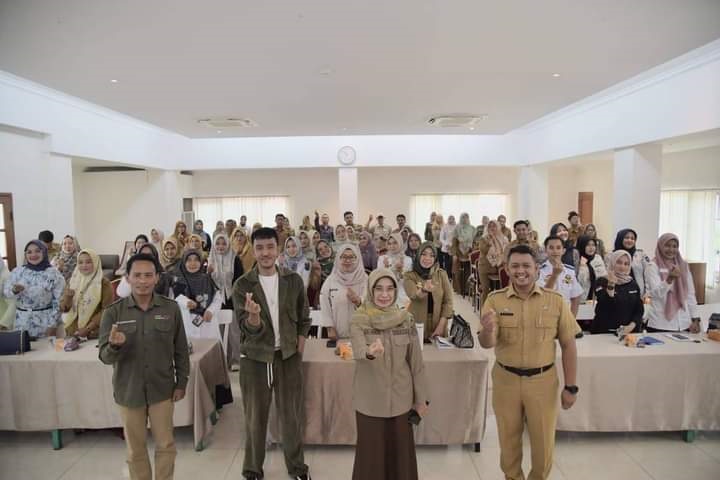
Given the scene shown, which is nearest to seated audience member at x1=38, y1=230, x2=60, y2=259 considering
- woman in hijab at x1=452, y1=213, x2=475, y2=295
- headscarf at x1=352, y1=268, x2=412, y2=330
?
headscarf at x1=352, y1=268, x2=412, y2=330

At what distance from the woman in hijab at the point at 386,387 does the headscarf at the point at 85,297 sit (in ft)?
8.73

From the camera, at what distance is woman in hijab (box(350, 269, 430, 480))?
2.37 meters

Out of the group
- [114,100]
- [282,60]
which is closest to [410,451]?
[282,60]

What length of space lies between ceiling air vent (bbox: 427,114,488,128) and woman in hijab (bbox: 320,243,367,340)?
475 centimetres

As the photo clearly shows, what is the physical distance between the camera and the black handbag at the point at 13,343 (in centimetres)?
328

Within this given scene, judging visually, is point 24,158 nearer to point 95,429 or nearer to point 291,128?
point 291,128

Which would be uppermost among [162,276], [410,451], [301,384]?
[162,276]

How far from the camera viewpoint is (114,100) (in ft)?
19.9

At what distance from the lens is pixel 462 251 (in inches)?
347

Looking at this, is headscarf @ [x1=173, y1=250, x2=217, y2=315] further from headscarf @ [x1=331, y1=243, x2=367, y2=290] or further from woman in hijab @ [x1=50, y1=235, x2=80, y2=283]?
woman in hijab @ [x1=50, y1=235, x2=80, y2=283]

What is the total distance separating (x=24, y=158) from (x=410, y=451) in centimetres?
719

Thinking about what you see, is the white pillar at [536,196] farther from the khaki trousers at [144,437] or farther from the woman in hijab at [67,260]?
the khaki trousers at [144,437]

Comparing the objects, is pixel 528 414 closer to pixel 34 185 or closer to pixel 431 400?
pixel 431 400

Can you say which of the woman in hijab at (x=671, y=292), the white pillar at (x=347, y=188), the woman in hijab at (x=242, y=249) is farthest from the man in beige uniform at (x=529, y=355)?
the white pillar at (x=347, y=188)
